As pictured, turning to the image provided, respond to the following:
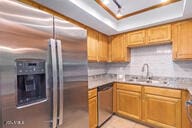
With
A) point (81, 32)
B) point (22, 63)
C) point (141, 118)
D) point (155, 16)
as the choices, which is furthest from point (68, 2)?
point (141, 118)

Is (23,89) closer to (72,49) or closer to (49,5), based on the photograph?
(72,49)

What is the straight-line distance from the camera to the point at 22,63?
87 cm

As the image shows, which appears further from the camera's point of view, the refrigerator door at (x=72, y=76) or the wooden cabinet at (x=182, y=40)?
the wooden cabinet at (x=182, y=40)

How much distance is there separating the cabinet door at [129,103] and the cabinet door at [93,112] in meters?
0.85

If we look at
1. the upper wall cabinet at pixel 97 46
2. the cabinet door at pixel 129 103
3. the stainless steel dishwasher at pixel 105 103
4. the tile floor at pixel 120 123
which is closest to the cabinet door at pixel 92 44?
the upper wall cabinet at pixel 97 46

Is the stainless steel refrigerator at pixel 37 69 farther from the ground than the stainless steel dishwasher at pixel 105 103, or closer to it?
farther from the ground

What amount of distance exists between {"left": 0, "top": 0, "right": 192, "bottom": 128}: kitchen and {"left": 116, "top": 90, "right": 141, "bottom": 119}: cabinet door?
0.07ft

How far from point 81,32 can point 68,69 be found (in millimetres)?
486

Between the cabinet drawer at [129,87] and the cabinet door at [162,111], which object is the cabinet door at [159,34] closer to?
the cabinet drawer at [129,87]

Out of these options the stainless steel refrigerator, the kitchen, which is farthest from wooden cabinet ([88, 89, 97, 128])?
the stainless steel refrigerator

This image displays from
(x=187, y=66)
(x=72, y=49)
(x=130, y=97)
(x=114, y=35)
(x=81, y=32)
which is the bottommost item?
(x=130, y=97)

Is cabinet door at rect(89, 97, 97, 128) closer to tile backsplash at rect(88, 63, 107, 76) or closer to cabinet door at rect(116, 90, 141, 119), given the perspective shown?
cabinet door at rect(116, 90, 141, 119)

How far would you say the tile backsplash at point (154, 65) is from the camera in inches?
102

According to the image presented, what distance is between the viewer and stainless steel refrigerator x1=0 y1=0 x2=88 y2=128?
78 cm
